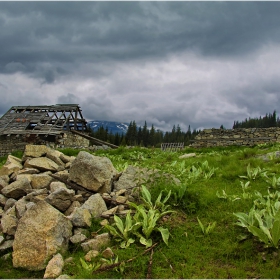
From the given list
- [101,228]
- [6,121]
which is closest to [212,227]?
[101,228]

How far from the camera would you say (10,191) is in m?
7.13

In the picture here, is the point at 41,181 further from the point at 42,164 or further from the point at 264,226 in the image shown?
the point at 264,226

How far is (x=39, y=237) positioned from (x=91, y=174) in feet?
7.25

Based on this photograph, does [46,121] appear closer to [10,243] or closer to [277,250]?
[10,243]

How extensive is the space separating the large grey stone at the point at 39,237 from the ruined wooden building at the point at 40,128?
68.7 ft

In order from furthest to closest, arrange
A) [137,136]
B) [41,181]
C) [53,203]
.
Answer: [137,136] → [41,181] → [53,203]

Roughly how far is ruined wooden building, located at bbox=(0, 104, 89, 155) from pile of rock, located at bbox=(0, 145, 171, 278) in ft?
57.1

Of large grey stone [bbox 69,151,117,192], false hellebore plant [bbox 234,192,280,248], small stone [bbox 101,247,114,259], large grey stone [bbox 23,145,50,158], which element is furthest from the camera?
large grey stone [bbox 23,145,50,158]

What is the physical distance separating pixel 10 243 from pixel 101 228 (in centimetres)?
188

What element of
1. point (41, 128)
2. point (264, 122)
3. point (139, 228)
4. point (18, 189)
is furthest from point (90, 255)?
point (264, 122)

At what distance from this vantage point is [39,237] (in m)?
4.99

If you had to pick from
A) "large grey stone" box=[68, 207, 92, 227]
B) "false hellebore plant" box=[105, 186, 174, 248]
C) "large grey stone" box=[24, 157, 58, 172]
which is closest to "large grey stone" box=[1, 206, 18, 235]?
"large grey stone" box=[68, 207, 92, 227]

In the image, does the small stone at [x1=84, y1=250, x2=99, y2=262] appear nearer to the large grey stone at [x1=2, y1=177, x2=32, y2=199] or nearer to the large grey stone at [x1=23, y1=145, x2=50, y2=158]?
the large grey stone at [x1=2, y1=177, x2=32, y2=199]

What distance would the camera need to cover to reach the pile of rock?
4.95 meters
